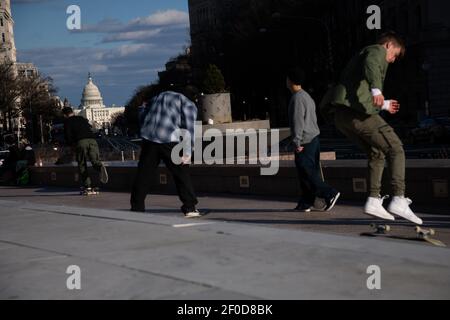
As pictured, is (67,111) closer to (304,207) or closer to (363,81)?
(304,207)

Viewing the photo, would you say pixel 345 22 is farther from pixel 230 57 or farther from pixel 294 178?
pixel 294 178

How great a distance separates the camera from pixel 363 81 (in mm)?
7934

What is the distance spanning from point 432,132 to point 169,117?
94.9ft

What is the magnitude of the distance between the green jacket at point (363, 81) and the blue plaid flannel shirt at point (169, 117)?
2.46 meters

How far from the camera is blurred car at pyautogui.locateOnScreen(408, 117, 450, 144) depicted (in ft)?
122

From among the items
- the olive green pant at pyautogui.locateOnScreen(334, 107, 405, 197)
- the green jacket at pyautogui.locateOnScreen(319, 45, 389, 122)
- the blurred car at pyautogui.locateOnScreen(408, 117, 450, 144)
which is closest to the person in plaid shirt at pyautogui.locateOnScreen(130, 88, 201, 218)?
the green jacket at pyautogui.locateOnScreen(319, 45, 389, 122)

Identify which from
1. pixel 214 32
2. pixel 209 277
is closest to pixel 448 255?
pixel 209 277

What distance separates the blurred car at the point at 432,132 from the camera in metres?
37.2

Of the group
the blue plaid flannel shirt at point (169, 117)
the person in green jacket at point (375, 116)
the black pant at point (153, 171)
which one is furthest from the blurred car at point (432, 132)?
the person in green jacket at point (375, 116)

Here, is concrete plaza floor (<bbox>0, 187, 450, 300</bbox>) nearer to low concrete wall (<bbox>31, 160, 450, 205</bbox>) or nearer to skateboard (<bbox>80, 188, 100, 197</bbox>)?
low concrete wall (<bbox>31, 160, 450, 205</bbox>)

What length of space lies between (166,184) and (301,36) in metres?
55.4

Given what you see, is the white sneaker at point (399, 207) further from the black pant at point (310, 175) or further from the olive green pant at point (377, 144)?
the black pant at point (310, 175)

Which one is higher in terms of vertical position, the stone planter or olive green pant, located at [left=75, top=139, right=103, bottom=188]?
the stone planter

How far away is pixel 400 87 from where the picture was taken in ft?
201
